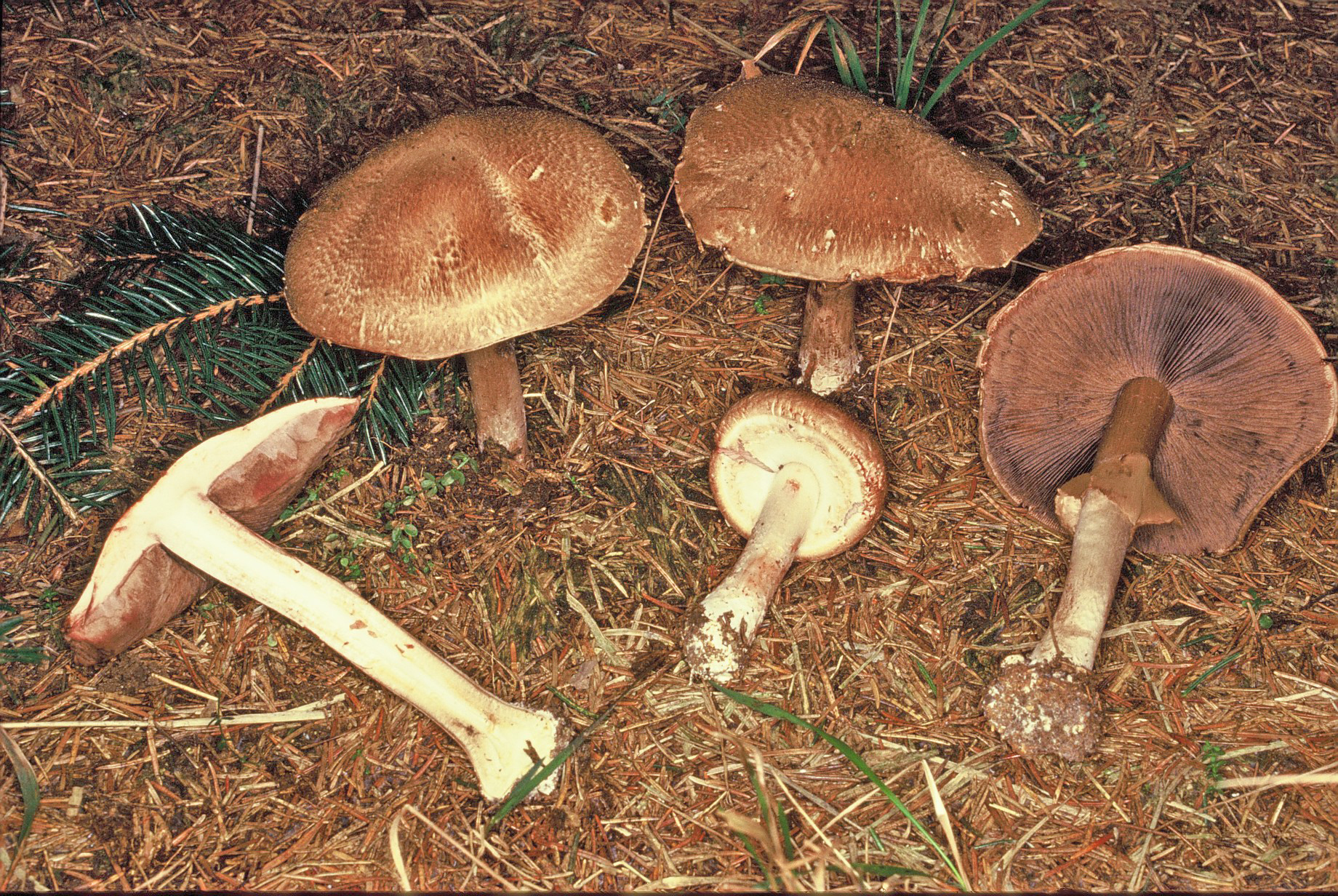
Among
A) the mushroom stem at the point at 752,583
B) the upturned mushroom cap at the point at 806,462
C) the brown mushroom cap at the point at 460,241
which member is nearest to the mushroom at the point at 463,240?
the brown mushroom cap at the point at 460,241

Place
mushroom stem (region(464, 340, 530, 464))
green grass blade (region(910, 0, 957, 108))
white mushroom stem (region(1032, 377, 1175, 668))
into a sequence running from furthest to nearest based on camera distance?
green grass blade (region(910, 0, 957, 108)) < mushroom stem (region(464, 340, 530, 464)) < white mushroom stem (region(1032, 377, 1175, 668))

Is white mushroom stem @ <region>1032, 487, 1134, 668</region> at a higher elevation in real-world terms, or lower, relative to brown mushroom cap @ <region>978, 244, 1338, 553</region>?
lower

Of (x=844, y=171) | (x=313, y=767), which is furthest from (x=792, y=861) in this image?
(x=844, y=171)

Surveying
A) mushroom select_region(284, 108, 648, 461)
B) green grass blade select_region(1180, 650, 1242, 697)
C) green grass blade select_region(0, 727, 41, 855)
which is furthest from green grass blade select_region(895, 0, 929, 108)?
green grass blade select_region(0, 727, 41, 855)

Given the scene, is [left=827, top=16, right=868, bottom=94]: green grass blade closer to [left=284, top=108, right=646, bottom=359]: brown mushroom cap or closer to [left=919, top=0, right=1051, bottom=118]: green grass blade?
[left=919, top=0, right=1051, bottom=118]: green grass blade

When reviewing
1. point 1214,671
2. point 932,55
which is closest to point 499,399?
point 932,55

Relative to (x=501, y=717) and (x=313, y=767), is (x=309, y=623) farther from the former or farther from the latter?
(x=501, y=717)

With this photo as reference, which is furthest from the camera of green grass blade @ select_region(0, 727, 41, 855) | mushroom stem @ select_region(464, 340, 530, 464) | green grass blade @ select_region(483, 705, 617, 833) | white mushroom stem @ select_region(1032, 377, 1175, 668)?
mushroom stem @ select_region(464, 340, 530, 464)
